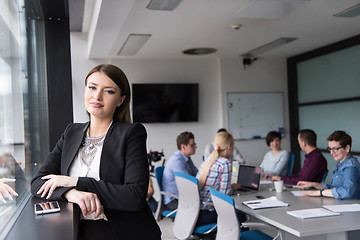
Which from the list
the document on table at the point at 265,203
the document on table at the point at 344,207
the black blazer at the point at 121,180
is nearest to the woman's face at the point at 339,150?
the document on table at the point at 344,207

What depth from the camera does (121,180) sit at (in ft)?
4.22

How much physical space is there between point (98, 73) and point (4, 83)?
473 mm

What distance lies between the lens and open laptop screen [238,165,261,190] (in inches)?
147

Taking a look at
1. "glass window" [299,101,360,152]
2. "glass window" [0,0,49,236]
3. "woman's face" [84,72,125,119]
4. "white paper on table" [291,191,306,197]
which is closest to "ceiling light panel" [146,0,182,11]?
"glass window" [0,0,49,236]

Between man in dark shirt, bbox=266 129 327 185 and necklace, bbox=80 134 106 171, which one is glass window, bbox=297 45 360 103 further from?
necklace, bbox=80 134 106 171

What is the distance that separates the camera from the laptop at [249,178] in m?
3.71

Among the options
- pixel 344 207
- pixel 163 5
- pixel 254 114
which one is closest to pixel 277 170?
pixel 344 207

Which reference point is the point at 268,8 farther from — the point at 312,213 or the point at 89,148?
the point at 89,148

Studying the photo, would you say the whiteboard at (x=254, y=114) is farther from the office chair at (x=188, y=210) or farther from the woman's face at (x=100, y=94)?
the woman's face at (x=100, y=94)

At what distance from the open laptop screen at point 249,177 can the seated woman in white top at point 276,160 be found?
0.88 metres

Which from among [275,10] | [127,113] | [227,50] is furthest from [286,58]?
[127,113]

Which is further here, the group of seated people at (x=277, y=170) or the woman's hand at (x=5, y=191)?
the group of seated people at (x=277, y=170)

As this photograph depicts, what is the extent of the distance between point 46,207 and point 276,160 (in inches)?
166

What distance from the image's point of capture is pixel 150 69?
22.7ft
